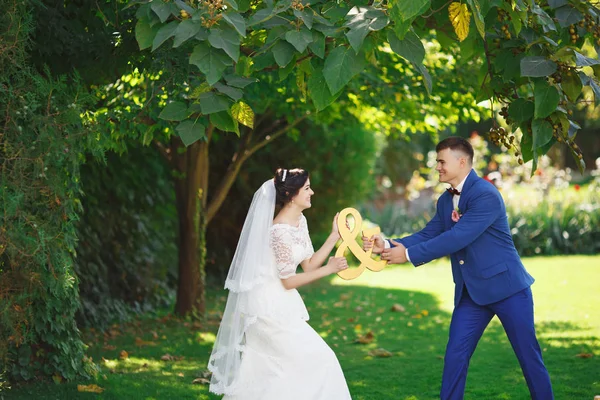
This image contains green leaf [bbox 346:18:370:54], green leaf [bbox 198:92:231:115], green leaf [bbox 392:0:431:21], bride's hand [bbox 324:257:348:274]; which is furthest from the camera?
bride's hand [bbox 324:257:348:274]

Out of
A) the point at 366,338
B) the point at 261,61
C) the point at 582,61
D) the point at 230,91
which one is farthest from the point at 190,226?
the point at 582,61

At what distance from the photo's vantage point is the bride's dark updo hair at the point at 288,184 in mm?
5012

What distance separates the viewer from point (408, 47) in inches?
140

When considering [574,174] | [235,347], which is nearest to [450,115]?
[235,347]

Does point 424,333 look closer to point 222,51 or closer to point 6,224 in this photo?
point 6,224

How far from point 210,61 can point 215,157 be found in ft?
30.0

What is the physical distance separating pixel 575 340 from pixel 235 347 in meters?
4.42

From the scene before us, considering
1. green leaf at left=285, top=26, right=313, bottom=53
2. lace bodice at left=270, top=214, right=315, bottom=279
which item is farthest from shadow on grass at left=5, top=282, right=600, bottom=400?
green leaf at left=285, top=26, right=313, bottom=53

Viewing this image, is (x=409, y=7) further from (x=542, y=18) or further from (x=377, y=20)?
(x=542, y=18)

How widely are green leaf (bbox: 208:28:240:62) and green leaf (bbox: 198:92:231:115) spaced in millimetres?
398

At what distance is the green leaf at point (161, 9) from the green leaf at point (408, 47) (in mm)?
1052

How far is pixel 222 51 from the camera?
3570 millimetres

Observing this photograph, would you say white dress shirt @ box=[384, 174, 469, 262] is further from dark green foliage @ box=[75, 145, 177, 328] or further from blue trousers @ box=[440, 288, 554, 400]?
dark green foliage @ box=[75, 145, 177, 328]

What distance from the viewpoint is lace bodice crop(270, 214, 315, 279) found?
4.88 m
